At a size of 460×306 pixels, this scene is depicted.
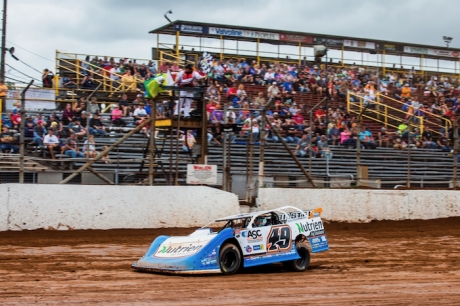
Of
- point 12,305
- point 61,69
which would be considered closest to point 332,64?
point 61,69

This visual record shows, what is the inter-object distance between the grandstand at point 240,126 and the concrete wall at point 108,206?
0.37 metres

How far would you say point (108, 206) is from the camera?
15648 mm

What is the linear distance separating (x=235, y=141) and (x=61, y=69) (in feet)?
30.2

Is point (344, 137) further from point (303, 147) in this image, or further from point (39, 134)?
point (39, 134)

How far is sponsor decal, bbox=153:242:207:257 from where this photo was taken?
33.8 ft

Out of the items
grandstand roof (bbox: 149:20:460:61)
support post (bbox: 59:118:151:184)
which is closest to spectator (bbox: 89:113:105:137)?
support post (bbox: 59:118:151:184)

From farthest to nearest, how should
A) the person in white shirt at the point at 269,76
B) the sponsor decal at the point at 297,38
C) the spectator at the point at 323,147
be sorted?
the sponsor decal at the point at 297,38 → the person in white shirt at the point at 269,76 → the spectator at the point at 323,147

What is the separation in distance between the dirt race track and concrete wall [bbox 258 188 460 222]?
183 centimetres

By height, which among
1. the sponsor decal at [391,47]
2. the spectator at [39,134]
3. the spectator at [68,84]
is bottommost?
the spectator at [39,134]

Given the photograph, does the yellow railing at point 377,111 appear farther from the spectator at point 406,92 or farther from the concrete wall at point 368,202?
the concrete wall at point 368,202

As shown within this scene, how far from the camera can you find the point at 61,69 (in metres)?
24.3

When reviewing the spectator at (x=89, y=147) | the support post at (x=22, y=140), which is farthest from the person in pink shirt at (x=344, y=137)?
the support post at (x=22, y=140)

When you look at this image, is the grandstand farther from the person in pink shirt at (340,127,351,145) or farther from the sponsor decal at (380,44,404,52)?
the sponsor decal at (380,44,404,52)

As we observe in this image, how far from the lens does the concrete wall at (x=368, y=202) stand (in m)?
17.6
